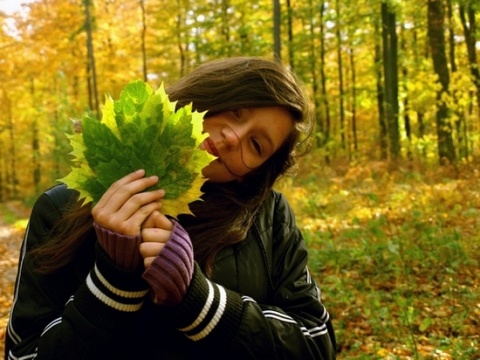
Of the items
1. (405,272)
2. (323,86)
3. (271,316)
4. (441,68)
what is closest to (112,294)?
(271,316)

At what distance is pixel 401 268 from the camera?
498 centimetres

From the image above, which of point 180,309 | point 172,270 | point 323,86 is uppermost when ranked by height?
point 323,86

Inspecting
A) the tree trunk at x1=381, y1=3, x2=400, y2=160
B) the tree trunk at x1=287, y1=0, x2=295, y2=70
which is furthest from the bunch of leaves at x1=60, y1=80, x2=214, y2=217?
the tree trunk at x1=287, y1=0, x2=295, y2=70

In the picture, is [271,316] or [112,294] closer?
[112,294]

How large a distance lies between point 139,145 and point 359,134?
28.3 meters

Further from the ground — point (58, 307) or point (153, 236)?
point (153, 236)

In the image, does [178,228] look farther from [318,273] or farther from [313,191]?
[313,191]

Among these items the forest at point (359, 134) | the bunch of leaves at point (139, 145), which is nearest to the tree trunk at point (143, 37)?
the forest at point (359, 134)

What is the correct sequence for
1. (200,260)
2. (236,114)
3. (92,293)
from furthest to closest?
1. (236,114)
2. (200,260)
3. (92,293)

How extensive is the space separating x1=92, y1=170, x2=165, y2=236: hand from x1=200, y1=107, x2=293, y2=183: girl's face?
17.5 inches

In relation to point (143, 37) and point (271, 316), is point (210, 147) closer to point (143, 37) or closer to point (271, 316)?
point (271, 316)

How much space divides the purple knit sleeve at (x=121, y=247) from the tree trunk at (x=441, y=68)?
386 inches

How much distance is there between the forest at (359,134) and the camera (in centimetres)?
441

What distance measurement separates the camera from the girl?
109cm
